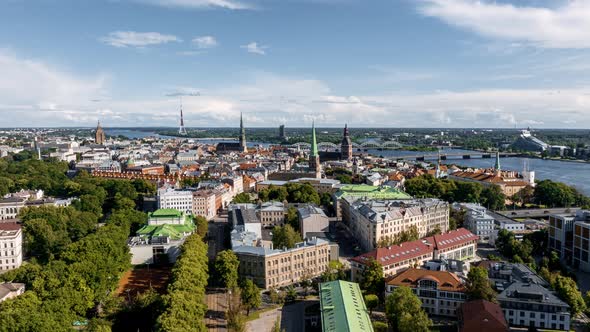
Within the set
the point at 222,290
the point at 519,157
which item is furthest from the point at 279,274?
the point at 519,157

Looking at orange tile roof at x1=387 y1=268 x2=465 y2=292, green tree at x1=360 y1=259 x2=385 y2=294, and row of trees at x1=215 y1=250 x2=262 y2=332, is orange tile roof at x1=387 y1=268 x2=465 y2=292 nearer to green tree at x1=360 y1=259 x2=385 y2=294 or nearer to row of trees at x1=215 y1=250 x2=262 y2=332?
green tree at x1=360 y1=259 x2=385 y2=294

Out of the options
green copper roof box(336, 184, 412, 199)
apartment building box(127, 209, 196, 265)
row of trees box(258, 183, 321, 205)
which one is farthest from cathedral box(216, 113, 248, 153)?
apartment building box(127, 209, 196, 265)

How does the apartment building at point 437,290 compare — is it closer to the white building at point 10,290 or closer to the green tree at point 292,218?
the green tree at point 292,218

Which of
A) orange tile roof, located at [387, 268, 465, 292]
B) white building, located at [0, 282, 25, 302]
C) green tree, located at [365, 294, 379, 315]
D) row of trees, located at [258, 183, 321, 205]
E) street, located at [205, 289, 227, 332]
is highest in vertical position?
row of trees, located at [258, 183, 321, 205]

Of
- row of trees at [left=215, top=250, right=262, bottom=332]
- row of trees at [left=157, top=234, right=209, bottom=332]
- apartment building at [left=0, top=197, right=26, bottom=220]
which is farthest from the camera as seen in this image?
apartment building at [left=0, top=197, right=26, bottom=220]

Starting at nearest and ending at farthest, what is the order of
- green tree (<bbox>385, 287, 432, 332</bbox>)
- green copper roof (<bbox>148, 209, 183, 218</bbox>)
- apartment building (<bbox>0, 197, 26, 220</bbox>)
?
green tree (<bbox>385, 287, 432, 332</bbox>), green copper roof (<bbox>148, 209, 183, 218</bbox>), apartment building (<bbox>0, 197, 26, 220</bbox>)

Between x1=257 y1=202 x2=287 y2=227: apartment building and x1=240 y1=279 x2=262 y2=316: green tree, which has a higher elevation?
x1=257 y1=202 x2=287 y2=227: apartment building

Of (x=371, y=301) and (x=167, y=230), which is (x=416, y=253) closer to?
(x=371, y=301)
